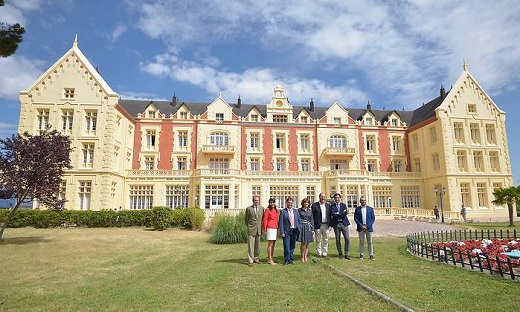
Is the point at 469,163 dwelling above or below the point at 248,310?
above

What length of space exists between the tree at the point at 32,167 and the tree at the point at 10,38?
7541mm

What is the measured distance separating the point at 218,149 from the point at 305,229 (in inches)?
972

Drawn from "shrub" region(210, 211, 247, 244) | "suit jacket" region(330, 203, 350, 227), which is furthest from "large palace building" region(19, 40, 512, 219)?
"suit jacket" region(330, 203, 350, 227)

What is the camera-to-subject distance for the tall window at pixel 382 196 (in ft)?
113

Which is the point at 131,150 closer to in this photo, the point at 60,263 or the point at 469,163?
the point at 60,263

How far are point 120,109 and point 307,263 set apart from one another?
26.3 meters

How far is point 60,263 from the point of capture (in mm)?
10656

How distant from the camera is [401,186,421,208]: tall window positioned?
1361 inches

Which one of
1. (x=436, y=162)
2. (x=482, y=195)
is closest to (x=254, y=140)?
(x=436, y=162)

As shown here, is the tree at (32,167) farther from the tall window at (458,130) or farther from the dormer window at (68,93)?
the tall window at (458,130)

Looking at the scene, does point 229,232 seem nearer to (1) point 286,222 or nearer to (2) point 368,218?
(1) point 286,222

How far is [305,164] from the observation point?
36.1 meters

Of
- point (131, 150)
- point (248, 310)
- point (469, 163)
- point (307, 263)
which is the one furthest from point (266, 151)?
point (248, 310)

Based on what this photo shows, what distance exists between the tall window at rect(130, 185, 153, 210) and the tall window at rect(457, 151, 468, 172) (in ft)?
106
